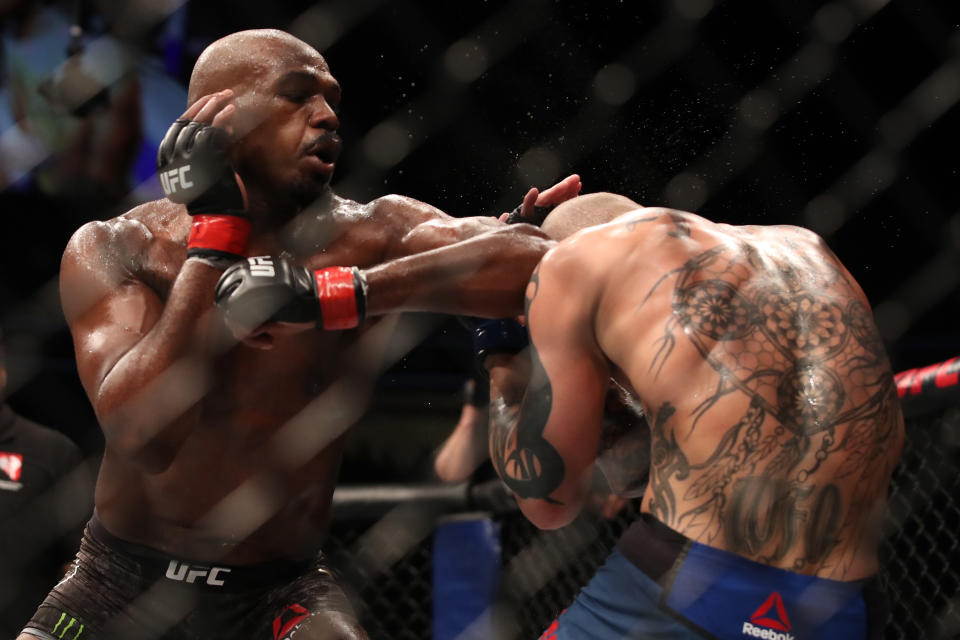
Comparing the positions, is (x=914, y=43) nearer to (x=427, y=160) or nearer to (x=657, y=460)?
(x=427, y=160)

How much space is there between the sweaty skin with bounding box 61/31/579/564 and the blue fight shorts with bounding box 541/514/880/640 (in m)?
0.50

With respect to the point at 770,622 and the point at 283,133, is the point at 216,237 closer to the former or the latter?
the point at 283,133

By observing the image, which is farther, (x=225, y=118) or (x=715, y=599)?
(x=225, y=118)

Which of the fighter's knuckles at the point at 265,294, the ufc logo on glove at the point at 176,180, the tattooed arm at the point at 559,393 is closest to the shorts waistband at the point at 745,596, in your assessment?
the tattooed arm at the point at 559,393

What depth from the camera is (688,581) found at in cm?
129

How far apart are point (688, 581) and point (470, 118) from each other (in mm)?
2957

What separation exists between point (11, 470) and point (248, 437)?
1.52 m

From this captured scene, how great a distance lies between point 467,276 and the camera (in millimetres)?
1611

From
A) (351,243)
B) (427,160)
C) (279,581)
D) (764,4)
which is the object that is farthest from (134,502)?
(764,4)

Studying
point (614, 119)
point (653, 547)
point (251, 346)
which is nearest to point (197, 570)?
point (251, 346)

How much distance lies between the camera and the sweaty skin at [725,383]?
1.30 metres

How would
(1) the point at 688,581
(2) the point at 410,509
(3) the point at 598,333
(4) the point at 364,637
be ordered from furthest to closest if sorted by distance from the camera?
(2) the point at 410,509
(4) the point at 364,637
(3) the point at 598,333
(1) the point at 688,581

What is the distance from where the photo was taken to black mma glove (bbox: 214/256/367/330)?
1.40 m

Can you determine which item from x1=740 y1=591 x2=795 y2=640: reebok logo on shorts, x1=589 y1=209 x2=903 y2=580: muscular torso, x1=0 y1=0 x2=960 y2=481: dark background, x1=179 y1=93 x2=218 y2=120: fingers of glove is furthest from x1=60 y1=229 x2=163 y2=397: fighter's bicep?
x1=0 y1=0 x2=960 y2=481: dark background
